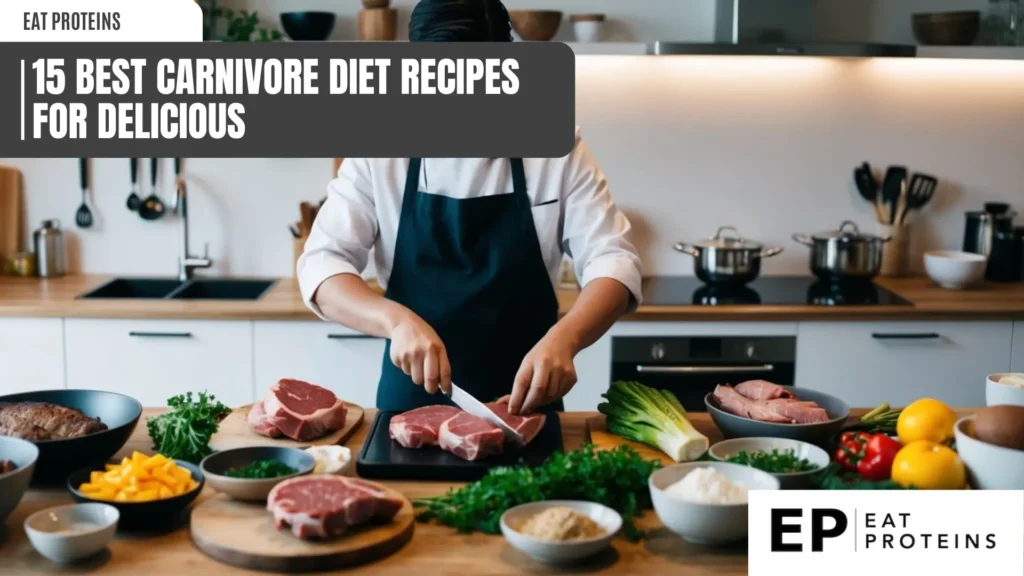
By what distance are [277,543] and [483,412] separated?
504mm

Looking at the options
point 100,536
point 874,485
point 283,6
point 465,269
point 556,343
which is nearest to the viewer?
point 100,536

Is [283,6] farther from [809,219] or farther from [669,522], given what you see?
[669,522]

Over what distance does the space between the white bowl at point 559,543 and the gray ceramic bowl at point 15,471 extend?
2.21 ft

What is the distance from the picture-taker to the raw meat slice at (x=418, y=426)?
6.31 feet

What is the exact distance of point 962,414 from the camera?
7.27 feet

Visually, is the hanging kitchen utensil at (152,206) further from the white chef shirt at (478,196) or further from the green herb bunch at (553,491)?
the green herb bunch at (553,491)

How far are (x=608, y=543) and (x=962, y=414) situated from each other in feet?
3.34

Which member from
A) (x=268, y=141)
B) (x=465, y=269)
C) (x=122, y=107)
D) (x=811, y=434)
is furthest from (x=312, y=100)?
(x=811, y=434)

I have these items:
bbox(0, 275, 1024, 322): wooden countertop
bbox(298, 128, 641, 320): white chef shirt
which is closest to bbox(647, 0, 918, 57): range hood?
bbox(0, 275, 1024, 322): wooden countertop

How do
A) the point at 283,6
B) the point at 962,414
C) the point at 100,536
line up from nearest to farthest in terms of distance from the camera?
the point at 100,536, the point at 962,414, the point at 283,6

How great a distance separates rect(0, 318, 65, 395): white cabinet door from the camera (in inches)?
139

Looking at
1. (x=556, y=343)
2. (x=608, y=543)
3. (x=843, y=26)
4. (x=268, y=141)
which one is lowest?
(x=608, y=543)

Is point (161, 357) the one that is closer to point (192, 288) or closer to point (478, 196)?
point (192, 288)

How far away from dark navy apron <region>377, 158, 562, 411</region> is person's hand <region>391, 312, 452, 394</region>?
0.40 meters
